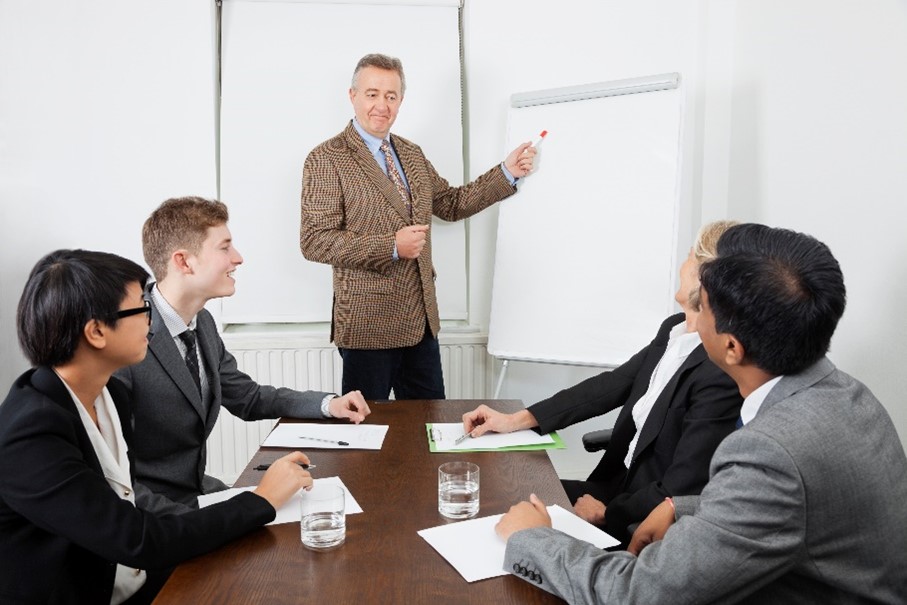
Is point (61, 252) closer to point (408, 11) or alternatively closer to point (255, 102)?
point (255, 102)

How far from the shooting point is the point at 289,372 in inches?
134

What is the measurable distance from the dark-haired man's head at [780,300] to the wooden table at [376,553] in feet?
1.54

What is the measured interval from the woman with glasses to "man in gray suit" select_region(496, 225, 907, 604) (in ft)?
1.67

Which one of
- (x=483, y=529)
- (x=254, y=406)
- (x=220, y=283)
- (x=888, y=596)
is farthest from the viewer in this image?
(x=254, y=406)

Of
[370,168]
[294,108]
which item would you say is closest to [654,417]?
[370,168]

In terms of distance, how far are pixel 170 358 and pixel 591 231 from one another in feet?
5.72

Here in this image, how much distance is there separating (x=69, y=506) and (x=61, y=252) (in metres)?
0.45

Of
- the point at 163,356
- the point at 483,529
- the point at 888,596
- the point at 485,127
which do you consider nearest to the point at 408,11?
the point at 485,127

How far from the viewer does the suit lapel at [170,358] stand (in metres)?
A: 1.73

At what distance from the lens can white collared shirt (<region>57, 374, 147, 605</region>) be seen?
1353mm

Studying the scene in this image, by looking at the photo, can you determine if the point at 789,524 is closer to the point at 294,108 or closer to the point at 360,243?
the point at 360,243

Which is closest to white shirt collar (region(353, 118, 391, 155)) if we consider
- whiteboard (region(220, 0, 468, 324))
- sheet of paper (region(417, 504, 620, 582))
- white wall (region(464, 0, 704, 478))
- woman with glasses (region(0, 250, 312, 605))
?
whiteboard (region(220, 0, 468, 324))

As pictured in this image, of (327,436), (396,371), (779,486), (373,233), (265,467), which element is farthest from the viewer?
(396,371)

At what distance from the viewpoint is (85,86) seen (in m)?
3.24
